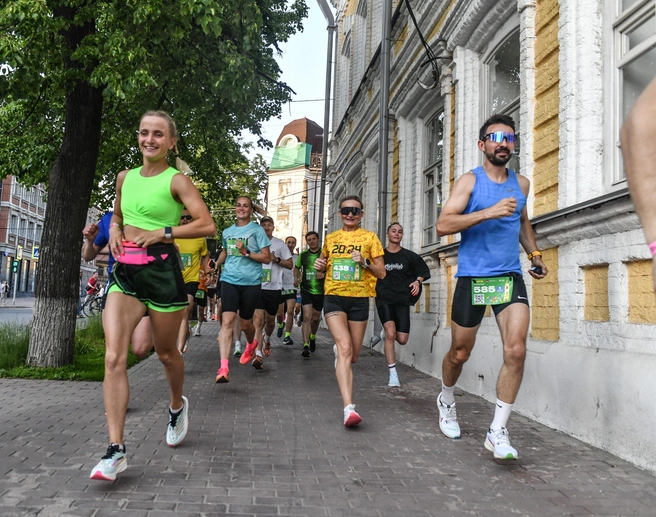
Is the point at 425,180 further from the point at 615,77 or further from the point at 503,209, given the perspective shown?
the point at 503,209

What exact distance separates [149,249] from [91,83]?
3835 mm

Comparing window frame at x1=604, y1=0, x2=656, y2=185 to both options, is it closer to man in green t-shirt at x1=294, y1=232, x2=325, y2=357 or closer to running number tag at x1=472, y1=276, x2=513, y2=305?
running number tag at x1=472, y1=276, x2=513, y2=305

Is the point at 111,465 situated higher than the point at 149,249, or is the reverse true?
the point at 149,249

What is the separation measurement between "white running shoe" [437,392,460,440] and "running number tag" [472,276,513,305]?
1008 millimetres

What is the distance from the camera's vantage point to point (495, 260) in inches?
183

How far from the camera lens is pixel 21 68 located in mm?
6754

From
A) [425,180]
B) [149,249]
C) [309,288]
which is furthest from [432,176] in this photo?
[149,249]

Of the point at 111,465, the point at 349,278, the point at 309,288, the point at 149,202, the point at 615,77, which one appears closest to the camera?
the point at 111,465

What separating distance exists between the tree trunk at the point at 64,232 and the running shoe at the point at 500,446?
5.85m

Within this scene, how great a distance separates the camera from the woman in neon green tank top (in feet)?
12.6

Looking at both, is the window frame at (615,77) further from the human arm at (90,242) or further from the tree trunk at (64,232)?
the tree trunk at (64,232)

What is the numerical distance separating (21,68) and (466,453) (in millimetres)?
5603

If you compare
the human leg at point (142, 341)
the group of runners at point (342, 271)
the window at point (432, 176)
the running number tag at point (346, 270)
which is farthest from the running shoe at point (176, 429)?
the window at point (432, 176)

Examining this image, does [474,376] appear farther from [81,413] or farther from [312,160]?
[312,160]
